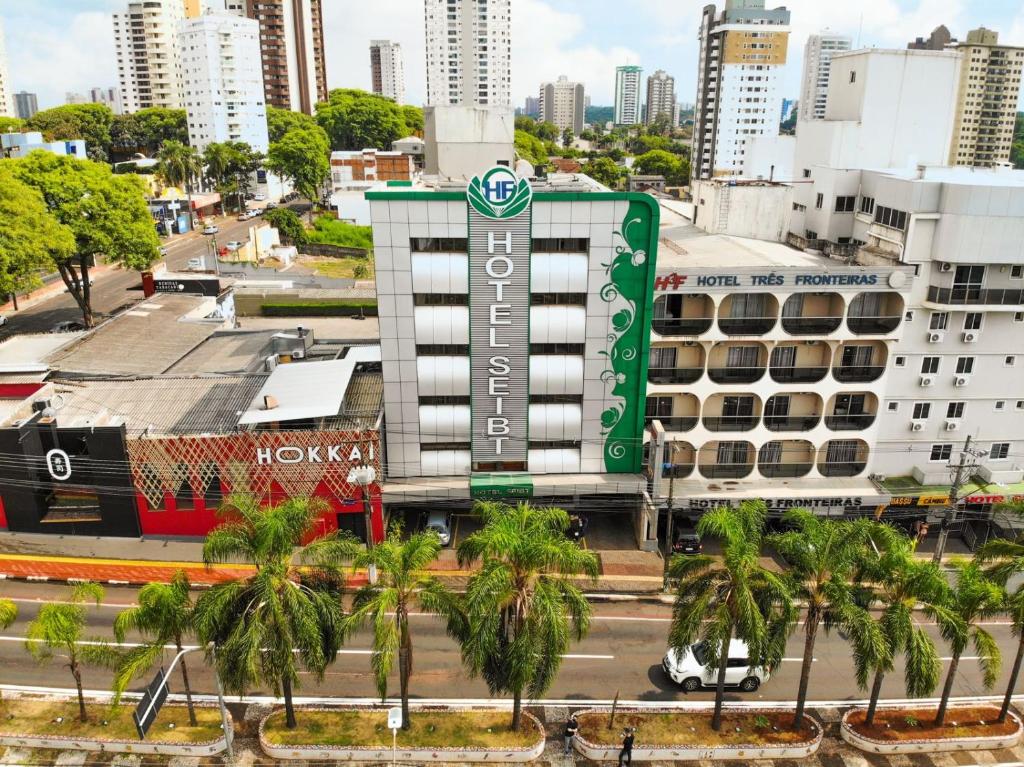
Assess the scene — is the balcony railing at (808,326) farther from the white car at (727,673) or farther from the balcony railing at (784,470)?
the white car at (727,673)

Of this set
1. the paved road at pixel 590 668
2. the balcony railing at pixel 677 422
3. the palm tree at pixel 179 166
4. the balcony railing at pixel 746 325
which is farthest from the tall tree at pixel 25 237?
the palm tree at pixel 179 166

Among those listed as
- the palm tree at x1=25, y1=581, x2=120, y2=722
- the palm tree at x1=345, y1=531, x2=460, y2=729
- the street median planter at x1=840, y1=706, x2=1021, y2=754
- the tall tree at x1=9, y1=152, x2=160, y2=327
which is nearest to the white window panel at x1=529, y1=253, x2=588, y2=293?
the palm tree at x1=345, y1=531, x2=460, y2=729

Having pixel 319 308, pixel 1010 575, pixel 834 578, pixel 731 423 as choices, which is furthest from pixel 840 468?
pixel 319 308

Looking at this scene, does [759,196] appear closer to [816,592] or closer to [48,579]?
[816,592]

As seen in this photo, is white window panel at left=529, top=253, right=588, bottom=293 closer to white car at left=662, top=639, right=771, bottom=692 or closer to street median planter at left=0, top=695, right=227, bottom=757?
white car at left=662, top=639, right=771, bottom=692

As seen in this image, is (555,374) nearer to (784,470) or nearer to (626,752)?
(784,470)

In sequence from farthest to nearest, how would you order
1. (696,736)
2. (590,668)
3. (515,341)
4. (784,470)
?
(784,470), (515,341), (590,668), (696,736)
